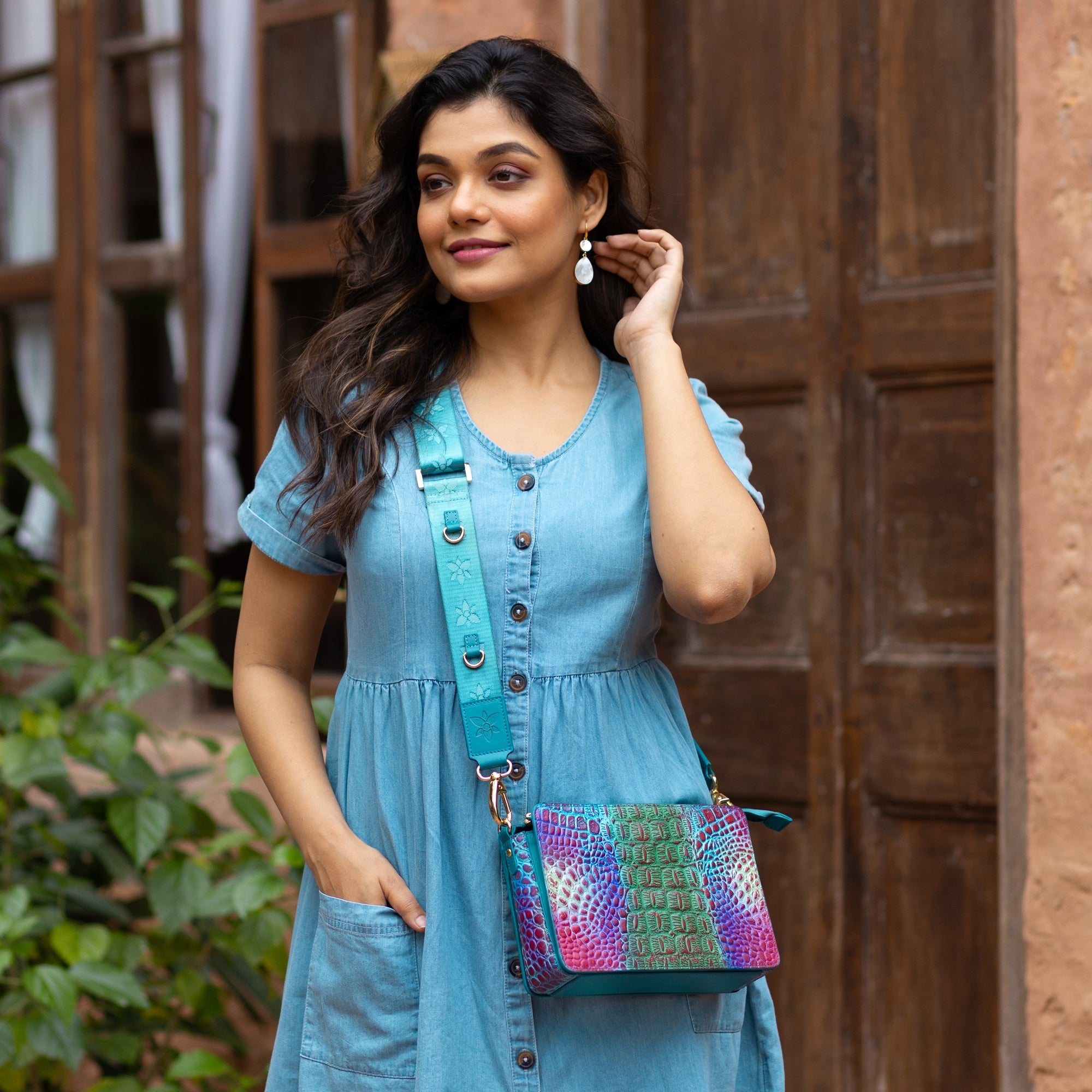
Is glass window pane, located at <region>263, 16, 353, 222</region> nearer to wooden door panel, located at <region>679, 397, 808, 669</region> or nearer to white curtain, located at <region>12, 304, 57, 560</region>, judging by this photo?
white curtain, located at <region>12, 304, 57, 560</region>

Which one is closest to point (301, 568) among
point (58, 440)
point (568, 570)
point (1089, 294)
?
point (568, 570)

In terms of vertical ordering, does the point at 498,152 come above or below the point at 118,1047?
above

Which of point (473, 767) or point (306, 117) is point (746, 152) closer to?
point (306, 117)

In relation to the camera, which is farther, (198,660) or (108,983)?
(198,660)

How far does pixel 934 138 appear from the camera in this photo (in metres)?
2.90

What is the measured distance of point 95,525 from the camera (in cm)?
417

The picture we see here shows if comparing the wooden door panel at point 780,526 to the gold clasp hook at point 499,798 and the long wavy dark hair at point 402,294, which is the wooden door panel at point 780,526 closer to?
the long wavy dark hair at point 402,294

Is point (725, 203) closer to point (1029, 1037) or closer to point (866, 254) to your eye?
point (866, 254)

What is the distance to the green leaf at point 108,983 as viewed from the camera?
8.48 ft

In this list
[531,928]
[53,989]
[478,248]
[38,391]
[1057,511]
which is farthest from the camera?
[38,391]

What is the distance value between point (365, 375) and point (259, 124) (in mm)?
2257

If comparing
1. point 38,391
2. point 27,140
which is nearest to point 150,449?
point 38,391

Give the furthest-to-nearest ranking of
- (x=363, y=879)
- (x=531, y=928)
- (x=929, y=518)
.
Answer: (x=929, y=518) → (x=363, y=879) → (x=531, y=928)

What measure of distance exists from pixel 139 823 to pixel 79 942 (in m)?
0.25
